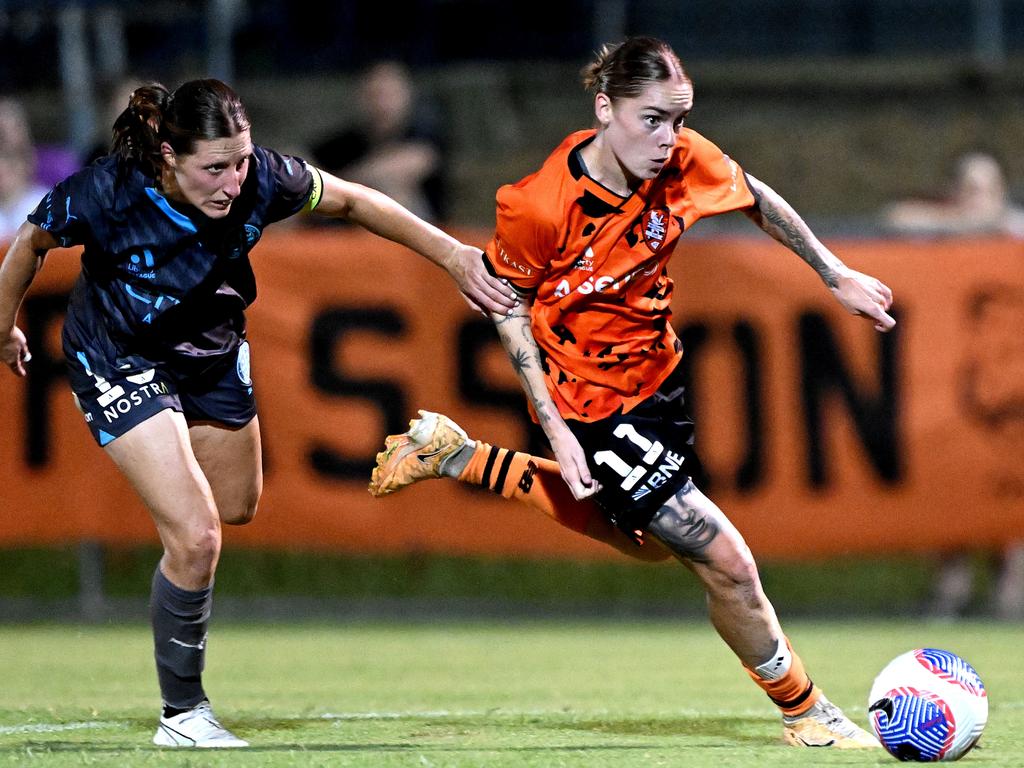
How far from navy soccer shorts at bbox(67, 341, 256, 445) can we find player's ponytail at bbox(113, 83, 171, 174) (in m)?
0.72

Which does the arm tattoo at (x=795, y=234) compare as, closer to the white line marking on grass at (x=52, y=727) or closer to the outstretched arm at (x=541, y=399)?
the outstretched arm at (x=541, y=399)

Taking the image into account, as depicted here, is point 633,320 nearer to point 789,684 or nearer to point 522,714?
point 789,684

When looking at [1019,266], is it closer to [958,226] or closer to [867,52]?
[958,226]

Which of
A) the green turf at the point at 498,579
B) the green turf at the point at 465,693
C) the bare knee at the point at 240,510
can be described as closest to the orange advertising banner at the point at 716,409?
the green turf at the point at 465,693

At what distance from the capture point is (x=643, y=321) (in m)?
5.99

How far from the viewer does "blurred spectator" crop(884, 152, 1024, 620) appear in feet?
35.8

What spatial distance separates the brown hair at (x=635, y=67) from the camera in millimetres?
5617

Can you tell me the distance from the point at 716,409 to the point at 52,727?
521 centimetres

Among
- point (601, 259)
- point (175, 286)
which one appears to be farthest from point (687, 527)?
point (175, 286)

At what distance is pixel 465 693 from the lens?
7.58 metres

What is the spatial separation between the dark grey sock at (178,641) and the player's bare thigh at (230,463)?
1.64 ft

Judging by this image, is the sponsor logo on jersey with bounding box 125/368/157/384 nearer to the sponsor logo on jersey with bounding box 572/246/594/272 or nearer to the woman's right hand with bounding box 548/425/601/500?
the woman's right hand with bounding box 548/425/601/500

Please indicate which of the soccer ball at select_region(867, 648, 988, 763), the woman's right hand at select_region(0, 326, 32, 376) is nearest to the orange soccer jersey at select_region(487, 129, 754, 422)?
the soccer ball at select_region(867, 648, 988, 763)

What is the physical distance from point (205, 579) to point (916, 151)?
11511 millimetres
